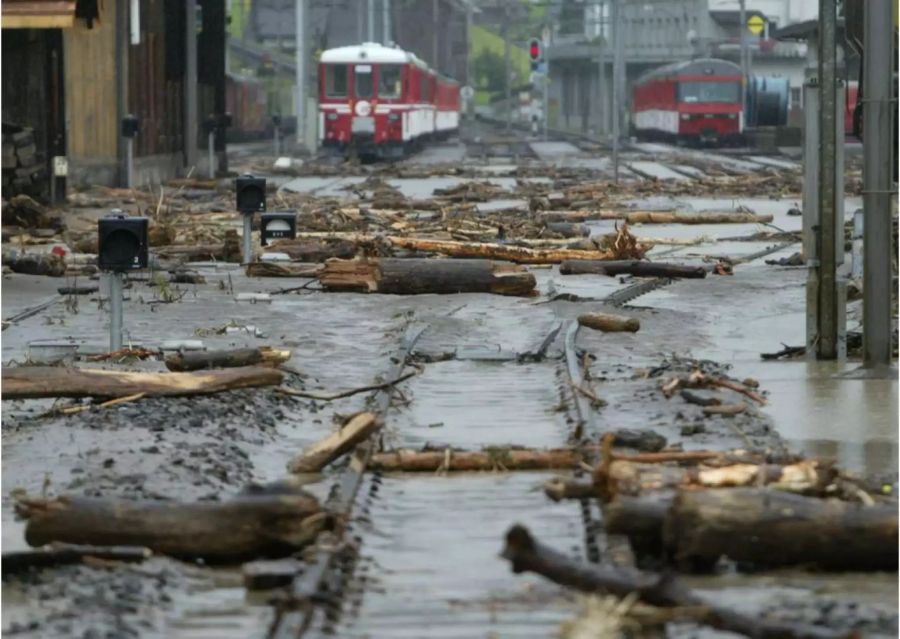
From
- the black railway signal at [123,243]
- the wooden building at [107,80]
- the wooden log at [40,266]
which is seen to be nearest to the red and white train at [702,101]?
the wooden building at [107,80]

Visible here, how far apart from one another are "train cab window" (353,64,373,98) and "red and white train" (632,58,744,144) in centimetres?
2049

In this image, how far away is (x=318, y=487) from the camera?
31.4ft

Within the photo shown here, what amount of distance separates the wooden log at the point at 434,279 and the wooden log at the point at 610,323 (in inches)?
113

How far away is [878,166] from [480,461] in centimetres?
484

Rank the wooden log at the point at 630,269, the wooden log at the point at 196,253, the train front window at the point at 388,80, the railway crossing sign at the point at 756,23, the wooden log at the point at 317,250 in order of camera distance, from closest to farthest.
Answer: the wooden log at the point at 630,269 < the wooden log at the point at 317,250 < the wooden log at the point at 196,253 < the train front window at the point at 388,80 < the railway crossing sign at the point at 756,23

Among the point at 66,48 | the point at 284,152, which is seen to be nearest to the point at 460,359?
Answer: the point at 66,48

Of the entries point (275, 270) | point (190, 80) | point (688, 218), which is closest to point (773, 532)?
point (275, 270)

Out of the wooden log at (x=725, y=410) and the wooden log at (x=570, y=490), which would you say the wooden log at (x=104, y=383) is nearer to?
the wooden log at (x=725, y=410)

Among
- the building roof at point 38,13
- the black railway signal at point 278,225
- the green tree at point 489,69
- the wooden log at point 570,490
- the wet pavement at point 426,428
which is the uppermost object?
the green tree at point 489,69

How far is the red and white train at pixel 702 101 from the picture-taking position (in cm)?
7600

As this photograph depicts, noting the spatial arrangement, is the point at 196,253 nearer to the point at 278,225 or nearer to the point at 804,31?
the point at 278,225

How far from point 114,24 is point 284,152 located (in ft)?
103

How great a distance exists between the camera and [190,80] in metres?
45.9

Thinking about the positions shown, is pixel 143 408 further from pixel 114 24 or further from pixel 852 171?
pixel 852 171
